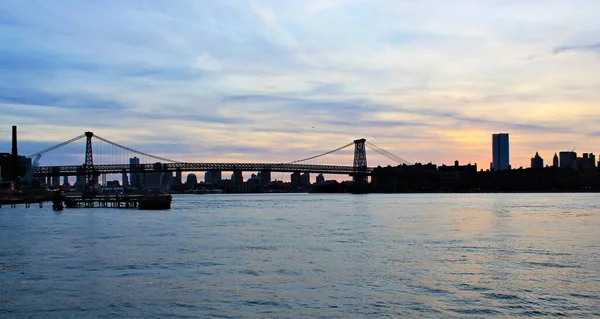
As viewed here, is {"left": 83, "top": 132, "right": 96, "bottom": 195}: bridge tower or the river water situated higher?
{"left": 83, "top": 132, "right": 96, "bottom": 195}: bridge tower

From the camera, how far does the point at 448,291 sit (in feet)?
72.5

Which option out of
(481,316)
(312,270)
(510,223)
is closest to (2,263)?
(312,270)

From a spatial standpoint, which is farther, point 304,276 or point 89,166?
point 89,166

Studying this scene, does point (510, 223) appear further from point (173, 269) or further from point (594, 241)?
point (173, 269)

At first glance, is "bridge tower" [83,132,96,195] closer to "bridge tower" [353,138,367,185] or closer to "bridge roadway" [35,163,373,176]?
"bridge roadway" [35,163,373,176]

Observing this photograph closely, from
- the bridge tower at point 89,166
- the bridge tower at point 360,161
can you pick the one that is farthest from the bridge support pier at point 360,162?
the bridge tower at point 89,166

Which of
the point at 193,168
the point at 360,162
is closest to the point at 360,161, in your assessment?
the point at 360,162

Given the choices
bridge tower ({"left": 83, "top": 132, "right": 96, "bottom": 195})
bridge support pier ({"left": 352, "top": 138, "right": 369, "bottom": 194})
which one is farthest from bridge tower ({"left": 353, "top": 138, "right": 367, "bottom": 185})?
bridge tower ({"left": 83, "top": 132, "right": 96, "bottom": 195})

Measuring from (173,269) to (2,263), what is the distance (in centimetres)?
878

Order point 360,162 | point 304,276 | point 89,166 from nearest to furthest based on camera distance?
point 304,276, point 89,166, point 360,162

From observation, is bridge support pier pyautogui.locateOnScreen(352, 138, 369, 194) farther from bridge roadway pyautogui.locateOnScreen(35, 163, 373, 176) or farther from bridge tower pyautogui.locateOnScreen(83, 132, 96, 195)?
bridge tower pyautogui.locateOnScreen(83, 132, 96, 195)

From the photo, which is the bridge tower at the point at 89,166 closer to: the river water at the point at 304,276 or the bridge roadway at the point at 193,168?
the bridge roadway at the point at 193,168

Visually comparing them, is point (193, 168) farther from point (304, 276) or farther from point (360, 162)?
point (304, 276)

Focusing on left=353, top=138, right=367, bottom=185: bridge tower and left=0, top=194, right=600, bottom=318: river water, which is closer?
left=0, top=194, right=600, bottom=318: river water
